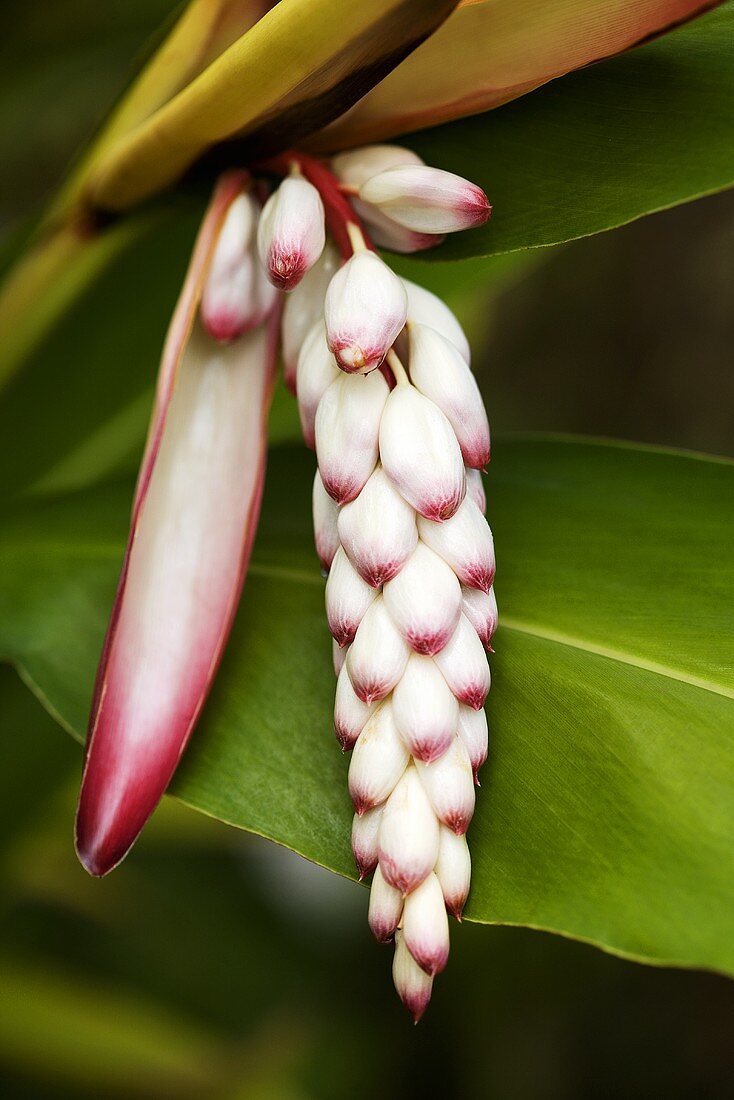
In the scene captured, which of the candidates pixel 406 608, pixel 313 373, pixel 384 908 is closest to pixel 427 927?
pixel 384 908

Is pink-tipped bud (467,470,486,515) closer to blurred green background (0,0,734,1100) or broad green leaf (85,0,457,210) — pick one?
broad green leaf (85,0,457,210)

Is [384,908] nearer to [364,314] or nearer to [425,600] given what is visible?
[425,600]

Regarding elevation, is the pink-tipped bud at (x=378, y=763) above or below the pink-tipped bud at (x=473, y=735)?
above

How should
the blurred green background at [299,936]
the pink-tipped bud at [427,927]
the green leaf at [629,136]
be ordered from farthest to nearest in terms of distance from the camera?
the blurred green background at [299,936], the green leaf at [629,136], the pink-tipped bud at [427,927]

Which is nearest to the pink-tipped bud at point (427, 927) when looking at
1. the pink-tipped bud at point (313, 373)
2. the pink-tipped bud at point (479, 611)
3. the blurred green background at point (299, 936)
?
the pink-tipped bud at point (479, 611)

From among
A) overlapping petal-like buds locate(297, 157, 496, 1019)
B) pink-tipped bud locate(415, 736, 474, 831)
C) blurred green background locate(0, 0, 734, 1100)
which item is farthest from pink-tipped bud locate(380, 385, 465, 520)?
blurred green background locate(0, 0, 734, 1100)

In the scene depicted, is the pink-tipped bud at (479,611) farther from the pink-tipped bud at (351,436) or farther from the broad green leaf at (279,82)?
the broad green leaf at (279,82)
